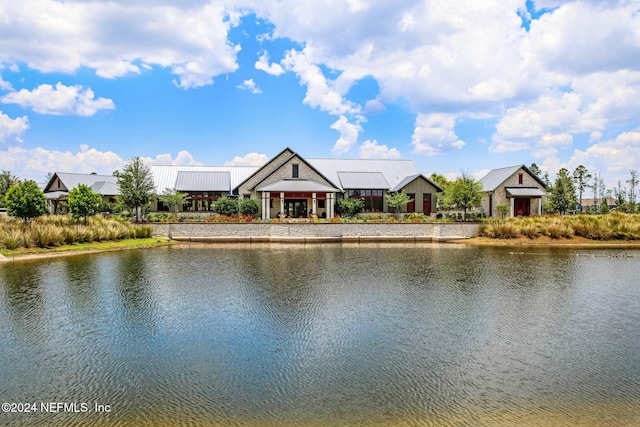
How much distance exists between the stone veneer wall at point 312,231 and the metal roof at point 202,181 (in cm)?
1034

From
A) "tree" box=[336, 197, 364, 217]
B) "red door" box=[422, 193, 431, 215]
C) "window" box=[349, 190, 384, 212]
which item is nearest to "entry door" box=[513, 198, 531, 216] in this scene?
"red door" box=[422, 193, 431, 215]

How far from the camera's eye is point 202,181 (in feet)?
138

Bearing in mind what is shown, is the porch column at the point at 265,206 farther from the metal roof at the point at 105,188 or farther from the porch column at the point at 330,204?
the metal roof at the point at 105,188

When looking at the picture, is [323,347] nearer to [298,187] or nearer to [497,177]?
[298,187]

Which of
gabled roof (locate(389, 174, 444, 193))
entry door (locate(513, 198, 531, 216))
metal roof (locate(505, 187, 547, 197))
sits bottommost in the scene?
entry door (locate(513, 198, 531, 216))

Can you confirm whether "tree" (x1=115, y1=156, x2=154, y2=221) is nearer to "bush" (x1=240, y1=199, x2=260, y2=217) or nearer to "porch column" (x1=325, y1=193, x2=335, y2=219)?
"bush" (x1=240, y1=199, x2=260, y2=217)

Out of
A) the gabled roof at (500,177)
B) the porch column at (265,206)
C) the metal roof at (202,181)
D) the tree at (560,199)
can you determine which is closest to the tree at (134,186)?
the metal roof at (202,181)

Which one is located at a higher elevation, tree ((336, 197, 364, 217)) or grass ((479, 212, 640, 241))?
tree ((336, 197, 364, 217))

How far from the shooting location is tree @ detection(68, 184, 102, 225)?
90.5ft

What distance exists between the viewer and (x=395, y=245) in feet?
97.8

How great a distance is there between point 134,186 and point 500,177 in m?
37.4

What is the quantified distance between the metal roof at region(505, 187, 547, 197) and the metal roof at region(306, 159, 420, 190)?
9.85m

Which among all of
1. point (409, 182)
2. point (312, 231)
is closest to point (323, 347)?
point (312, 231)

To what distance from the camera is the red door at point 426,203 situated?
42344 mm
